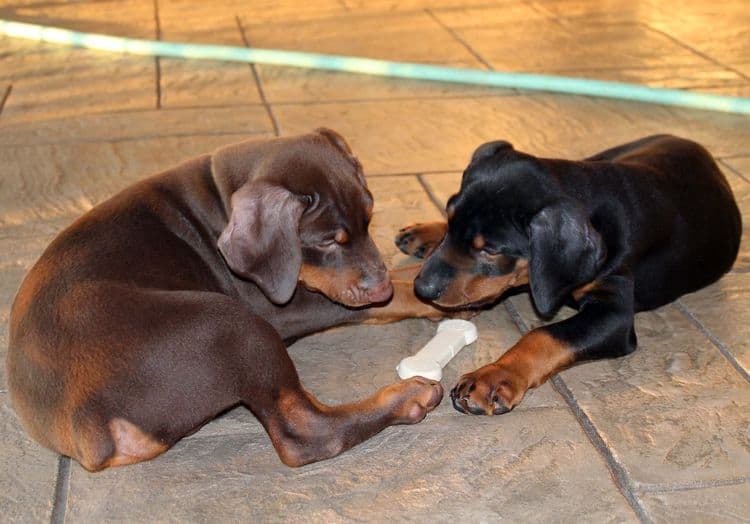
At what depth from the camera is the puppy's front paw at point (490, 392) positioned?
129 inches

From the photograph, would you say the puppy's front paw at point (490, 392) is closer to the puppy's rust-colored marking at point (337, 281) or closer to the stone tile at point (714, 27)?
the puppy's rust-colored marking at point (337, 281)

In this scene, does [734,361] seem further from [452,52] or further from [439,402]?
[452,52]

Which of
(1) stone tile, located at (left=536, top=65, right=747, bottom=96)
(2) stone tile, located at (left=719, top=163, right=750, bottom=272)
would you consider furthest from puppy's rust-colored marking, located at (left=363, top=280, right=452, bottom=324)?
(1) stone tile, located at (left=536, top=65, right=747, bottom=96)

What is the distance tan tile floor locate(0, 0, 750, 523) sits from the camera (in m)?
2.98

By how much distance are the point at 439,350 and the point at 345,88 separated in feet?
11.3

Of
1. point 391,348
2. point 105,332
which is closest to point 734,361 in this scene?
point 391,348

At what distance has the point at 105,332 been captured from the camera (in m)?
2.87

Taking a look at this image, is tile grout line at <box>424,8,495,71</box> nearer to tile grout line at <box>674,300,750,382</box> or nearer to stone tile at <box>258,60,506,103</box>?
stone tile at <box>258,60,506,103</box>

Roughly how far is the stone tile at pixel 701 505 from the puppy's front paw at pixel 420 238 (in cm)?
168

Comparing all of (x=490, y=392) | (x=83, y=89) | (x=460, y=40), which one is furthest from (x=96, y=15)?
(x=490, y=392)

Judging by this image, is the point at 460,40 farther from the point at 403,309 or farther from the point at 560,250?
the point at 560,250

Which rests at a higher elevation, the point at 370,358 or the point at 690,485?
the point at 690,485

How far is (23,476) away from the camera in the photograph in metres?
3.09

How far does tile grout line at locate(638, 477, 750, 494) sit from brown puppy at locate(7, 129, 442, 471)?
731mm
